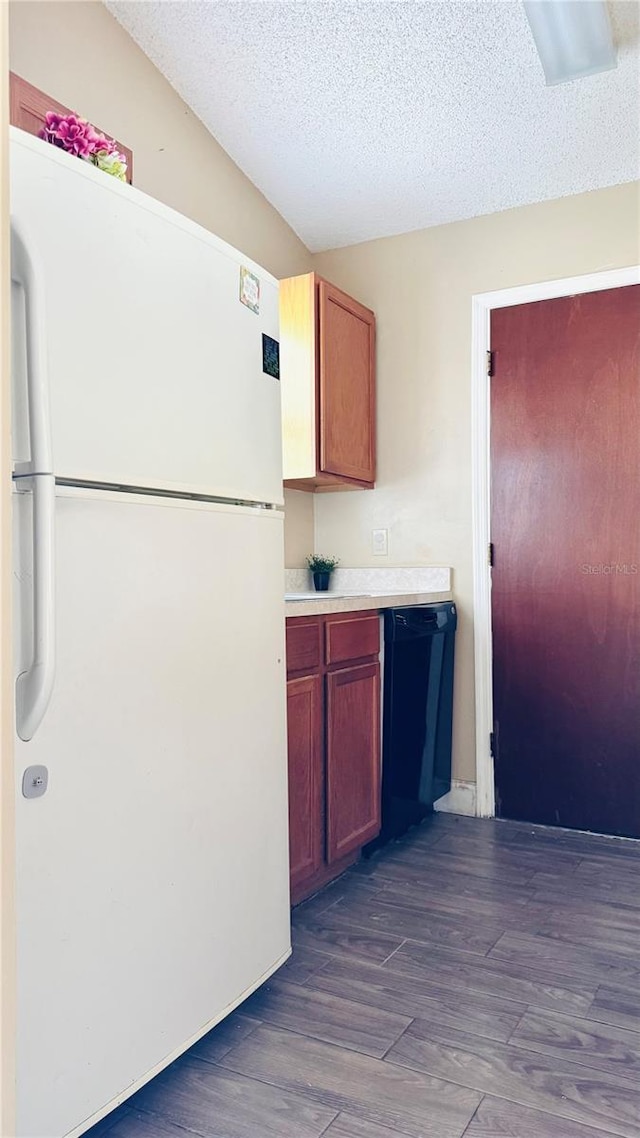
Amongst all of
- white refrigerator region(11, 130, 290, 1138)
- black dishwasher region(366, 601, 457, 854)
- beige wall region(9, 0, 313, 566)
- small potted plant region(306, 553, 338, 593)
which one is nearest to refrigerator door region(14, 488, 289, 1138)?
white refrigerator region(11, 130, 290, 1138)

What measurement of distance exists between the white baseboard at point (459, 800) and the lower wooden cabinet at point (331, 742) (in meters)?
0.70

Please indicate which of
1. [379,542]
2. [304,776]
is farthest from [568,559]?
[304,776]

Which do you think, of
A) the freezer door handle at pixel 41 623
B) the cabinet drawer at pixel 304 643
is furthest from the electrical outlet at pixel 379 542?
the freezer door handle at pixel 41 623

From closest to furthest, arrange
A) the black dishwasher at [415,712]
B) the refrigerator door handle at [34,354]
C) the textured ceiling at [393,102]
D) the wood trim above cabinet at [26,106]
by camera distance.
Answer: the refrigerator door handle at [34,354], the wood trim above cabinet at [26,106], the textured ceiling at [393,102], the black dishwasher at [415,712]

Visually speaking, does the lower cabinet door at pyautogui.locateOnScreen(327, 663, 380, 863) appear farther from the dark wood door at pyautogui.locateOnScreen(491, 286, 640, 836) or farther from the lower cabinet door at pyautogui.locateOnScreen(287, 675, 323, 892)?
the dark wood door at pyautogui.locateOnScreen(491, 286, 640, 836)

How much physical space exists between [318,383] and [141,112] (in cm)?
106

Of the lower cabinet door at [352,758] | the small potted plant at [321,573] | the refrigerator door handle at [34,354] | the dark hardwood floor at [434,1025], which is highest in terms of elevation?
the refrigerator door handle at [34,354]

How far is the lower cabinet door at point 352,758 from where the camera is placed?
2395 mm

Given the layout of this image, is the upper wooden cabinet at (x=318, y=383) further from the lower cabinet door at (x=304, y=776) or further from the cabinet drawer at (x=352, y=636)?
the lower cabinet door at (x=304, y=776)

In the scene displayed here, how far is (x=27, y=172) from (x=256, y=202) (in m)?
2.15

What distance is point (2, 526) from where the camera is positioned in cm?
81

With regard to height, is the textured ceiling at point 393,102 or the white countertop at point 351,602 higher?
the textured ceiling at point 393,102

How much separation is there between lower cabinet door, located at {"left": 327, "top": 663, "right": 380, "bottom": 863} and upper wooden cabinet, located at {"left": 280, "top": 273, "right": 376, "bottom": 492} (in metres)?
0.86

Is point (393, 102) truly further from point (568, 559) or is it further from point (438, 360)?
point (568, 559)
